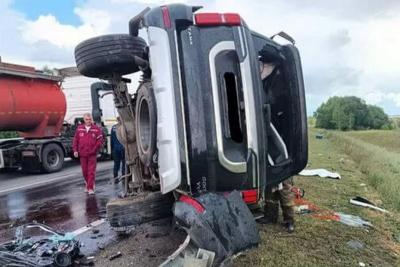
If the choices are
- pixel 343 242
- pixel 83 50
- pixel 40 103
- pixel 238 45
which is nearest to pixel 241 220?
Result: pixel 238 45

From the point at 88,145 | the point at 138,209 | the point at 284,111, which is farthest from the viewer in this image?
the point at 88,145

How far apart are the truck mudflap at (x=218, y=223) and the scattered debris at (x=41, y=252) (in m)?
1.45

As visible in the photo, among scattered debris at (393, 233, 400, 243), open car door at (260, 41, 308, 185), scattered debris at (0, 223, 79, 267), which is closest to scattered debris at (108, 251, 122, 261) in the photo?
scattered debris at (0, 223, 79, 267)

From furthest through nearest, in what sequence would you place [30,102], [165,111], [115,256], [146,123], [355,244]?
[30,102]
[355,244]
[115,256]
[146,123]
[165,111]

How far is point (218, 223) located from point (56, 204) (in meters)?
4.80

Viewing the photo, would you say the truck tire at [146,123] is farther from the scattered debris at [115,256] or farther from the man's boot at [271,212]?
the man's boot at [271,212]

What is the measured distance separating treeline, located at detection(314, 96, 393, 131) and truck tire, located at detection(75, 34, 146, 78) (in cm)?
6442

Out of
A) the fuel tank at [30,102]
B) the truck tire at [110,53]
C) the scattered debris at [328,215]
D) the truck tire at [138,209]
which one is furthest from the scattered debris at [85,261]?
the fuel tank at [30,102]

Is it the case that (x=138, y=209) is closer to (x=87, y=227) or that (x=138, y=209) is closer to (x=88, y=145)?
(x=87, y=227)

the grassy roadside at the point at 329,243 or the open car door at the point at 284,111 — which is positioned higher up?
the open car door at the point at 284,111

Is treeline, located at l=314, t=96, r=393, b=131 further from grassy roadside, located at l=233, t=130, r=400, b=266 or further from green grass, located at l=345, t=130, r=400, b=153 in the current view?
grassy roadside, located at l=233, t=130, r=400, b=266

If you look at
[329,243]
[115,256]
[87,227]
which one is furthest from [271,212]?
[87,227]

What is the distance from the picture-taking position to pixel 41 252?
3760mm

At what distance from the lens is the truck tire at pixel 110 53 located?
3912 mm
